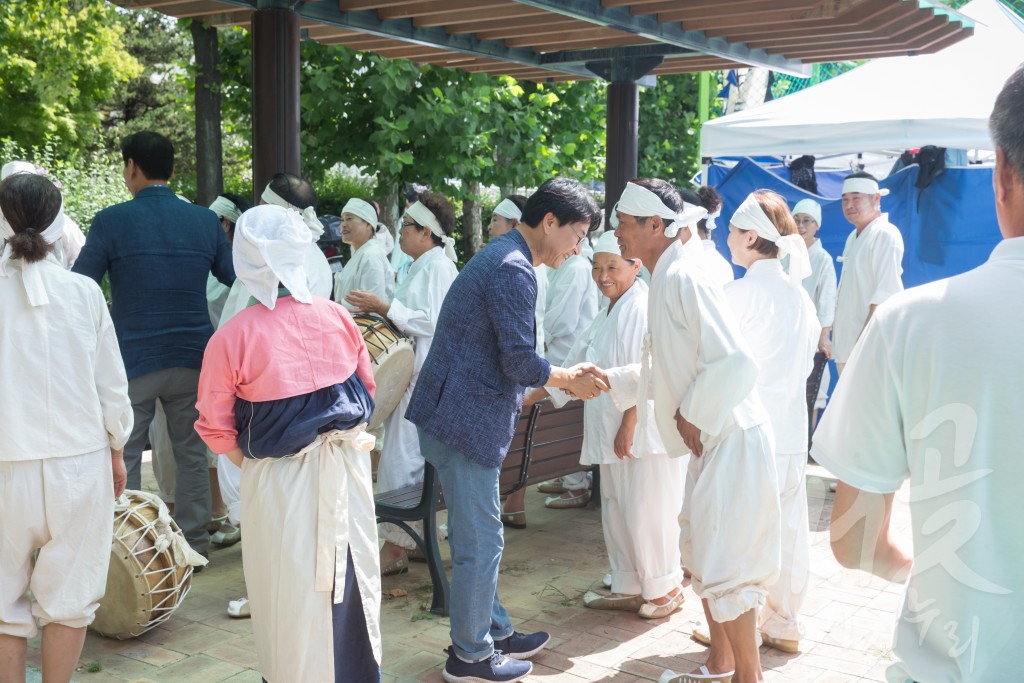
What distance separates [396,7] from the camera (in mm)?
6074

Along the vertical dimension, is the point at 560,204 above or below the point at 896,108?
below

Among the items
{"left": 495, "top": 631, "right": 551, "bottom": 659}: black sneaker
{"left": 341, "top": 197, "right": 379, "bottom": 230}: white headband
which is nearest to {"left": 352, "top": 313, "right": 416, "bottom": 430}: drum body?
{"left": 495, "top": 631, "right": 551, "bottom": 659}: black sneaker

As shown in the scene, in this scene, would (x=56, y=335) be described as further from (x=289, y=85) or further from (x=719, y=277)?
(x=719, y=277)

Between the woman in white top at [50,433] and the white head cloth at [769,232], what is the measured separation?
8.87ft

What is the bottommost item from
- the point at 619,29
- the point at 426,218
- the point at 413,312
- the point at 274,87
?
the point at 413,312

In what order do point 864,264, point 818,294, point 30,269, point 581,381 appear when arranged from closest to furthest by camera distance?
point 30,269, point 581,381, point 864,264, point 818,294

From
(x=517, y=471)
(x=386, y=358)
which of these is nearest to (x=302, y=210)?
(x=386, y=358)

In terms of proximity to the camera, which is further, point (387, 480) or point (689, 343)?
point (387, 480)

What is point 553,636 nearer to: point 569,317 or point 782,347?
point 782,347

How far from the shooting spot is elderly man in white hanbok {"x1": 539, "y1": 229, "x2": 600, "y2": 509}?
7121 mm

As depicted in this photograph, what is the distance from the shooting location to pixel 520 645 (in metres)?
4.36

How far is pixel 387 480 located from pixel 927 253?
20.0 feet

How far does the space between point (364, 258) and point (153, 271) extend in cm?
199

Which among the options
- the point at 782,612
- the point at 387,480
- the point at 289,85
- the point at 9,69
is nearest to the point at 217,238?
the point at 289,85
